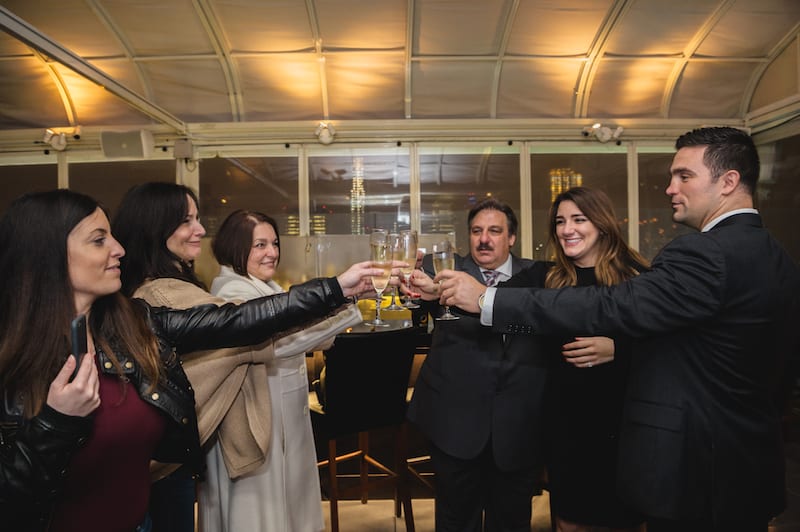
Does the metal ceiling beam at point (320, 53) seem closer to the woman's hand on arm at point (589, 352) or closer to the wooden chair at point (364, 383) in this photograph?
the wooden chair at point (364, 383)

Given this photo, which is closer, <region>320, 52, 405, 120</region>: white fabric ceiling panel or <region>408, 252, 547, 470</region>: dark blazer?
<region>408, 252, 547, 470</region>: dark blazer

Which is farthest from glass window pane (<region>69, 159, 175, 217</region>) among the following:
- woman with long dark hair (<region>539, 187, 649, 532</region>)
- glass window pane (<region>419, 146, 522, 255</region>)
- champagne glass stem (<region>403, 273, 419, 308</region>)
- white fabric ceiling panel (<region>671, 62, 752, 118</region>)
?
white fabric ceiling panel (<region>671, 62, 752, 118</region>)

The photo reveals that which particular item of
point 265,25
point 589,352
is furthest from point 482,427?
point 265,25

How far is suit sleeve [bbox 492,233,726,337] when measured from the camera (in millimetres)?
1407

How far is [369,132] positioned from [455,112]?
112 cm

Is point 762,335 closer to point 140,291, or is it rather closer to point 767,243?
point 767,243

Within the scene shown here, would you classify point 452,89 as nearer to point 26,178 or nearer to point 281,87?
point 281,87

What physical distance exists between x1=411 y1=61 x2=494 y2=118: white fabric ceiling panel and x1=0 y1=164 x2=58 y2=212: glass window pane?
15.7ft

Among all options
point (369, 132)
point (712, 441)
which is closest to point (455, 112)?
point (369, 132)

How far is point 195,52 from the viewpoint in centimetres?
580

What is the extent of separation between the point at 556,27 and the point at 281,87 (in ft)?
10.9

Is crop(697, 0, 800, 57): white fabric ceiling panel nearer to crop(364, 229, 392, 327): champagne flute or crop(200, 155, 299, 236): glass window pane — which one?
crop(200, 155, 299, 236): glass window pane

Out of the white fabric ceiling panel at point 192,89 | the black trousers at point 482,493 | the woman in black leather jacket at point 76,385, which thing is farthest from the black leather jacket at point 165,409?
the white fabric ceiling panel at point 192,89

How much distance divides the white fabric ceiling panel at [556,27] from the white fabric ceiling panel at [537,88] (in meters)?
0.15
